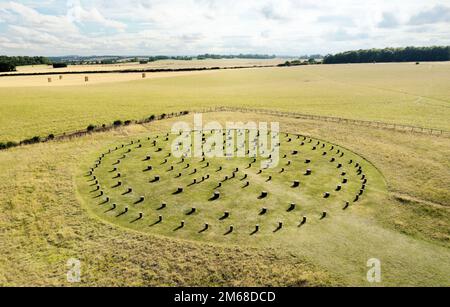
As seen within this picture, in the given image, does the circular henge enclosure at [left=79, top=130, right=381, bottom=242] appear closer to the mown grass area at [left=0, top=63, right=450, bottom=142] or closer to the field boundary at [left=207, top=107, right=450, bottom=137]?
the field boundary at [left=207, top=107, right=450, bottom=137]

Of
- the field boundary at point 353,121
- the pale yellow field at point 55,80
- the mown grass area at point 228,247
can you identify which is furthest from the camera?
the pale yellow field at point 55,80

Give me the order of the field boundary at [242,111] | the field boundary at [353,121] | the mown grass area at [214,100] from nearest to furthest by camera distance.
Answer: the field boundary at [242,111]
the field boundary at [353,121]
the mown grass area at [214,100]

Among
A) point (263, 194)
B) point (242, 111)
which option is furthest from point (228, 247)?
point (242, 111)

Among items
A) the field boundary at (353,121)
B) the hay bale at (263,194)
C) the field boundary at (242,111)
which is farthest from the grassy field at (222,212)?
the field boundary at (353,121)

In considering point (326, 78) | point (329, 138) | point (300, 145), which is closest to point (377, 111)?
point (329, 138)

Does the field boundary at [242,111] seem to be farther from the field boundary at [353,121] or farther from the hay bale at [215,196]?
the hay bale at [215,196]

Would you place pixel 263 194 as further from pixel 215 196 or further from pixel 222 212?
→ pixel 222 212

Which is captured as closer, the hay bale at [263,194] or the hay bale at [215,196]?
the hay bale at [215,196]

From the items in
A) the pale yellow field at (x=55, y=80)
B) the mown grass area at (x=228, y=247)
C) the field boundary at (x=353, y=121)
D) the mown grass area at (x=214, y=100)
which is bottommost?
the mown grass area at (x=228, y=247)
